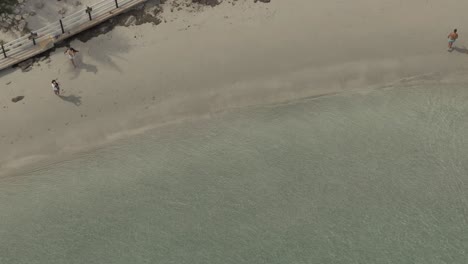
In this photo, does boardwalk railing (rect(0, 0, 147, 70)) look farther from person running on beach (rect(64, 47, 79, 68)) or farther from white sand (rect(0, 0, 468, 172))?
person running on beach (rect(64, 47, 79, 68))

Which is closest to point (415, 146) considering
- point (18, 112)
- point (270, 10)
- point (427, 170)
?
point (427, 170)

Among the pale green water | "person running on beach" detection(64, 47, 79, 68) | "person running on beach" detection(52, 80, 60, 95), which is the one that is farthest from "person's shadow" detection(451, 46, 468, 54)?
"person running on beach" detection(52, 80, 60, 95)

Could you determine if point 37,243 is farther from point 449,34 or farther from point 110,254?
point 449,34

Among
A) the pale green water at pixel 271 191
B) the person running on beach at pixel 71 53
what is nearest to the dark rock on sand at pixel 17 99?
the person running on beach at pixel 71 53

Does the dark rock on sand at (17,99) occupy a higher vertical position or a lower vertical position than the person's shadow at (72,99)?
higher

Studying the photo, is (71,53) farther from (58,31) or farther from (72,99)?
(72,99)

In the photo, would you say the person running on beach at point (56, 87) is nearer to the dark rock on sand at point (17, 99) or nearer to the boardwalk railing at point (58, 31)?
the dark rock on sand at point (17, 99)
